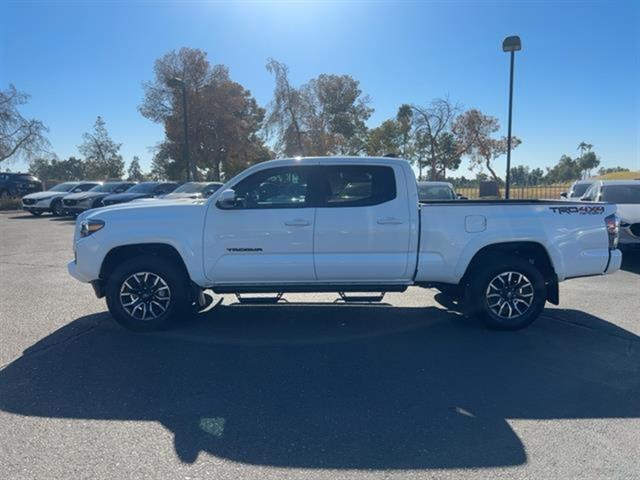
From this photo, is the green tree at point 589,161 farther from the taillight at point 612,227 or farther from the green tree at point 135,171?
the taillight at point 612,227

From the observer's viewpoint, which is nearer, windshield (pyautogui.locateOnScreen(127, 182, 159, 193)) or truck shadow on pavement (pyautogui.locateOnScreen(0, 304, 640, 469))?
truck shadow on pavement (pyautogui.locateOnScreen(0, 304, 640, 469))

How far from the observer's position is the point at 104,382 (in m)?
4.33

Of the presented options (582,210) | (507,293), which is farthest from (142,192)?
(582,210)

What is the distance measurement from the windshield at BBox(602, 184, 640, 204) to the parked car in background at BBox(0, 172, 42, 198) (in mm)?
30130

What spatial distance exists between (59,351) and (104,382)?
1108 mm

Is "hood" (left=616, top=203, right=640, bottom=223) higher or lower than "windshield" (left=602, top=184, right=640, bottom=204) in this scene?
lower

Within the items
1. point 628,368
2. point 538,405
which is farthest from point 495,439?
point 628,368

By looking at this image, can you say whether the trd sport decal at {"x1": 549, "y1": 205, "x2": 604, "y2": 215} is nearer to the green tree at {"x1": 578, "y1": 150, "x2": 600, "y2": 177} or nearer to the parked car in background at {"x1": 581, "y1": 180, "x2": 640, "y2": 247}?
the parked car in background at {"x1": 581, "y1": 180, "x2": 640, "y2": 247}

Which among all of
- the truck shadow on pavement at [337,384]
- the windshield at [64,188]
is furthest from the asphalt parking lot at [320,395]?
the windshield at [64,188]

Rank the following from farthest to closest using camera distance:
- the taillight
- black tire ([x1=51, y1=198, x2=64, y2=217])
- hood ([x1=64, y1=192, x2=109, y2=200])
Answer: black tire ([x1=51, y1=198, x2=64, y2=217]) < hood ([x1=64, y1=192, x2=109, y2=200]) < the taillight

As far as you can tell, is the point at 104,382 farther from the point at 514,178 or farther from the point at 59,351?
the point at 514,178

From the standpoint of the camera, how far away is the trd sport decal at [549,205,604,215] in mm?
5633

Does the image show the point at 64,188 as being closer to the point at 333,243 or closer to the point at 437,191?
the point at 437,191

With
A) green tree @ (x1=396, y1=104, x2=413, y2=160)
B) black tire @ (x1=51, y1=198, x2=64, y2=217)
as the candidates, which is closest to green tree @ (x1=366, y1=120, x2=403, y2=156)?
green tree @ (x1=396, y1=104, x2=413, y2=160)
